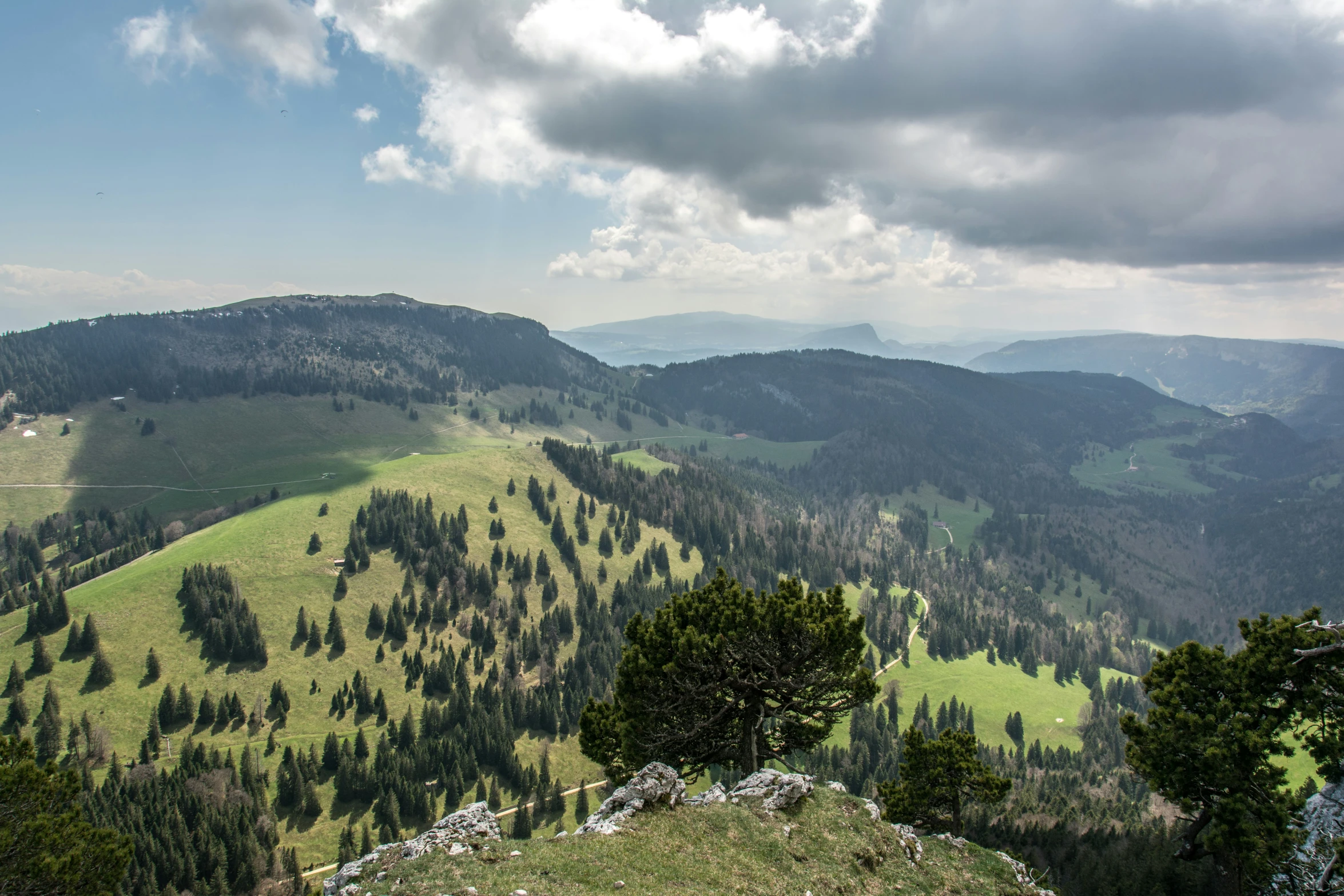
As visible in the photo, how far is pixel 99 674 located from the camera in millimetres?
133500

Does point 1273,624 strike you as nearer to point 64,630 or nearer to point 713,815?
Answer: point 713,815

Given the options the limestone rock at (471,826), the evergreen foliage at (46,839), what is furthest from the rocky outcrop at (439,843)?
the evergreen foliage at (46,839)

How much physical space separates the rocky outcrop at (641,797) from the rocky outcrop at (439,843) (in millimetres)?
5037

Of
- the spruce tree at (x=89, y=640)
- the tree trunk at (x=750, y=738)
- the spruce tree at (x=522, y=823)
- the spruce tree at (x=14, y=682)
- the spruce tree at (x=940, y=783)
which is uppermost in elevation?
the tree trunk at (x=750, y=738)

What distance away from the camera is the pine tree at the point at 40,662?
133250 mm

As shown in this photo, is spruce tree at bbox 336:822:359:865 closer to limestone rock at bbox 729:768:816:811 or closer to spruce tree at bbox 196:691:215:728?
spruce tree at bbox 196:691:215:728

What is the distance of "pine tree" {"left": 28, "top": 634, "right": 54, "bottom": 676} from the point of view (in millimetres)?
133250

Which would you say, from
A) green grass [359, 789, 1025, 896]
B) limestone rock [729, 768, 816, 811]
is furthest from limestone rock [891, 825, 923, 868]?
limestone rock [729, 768, 816, 811]

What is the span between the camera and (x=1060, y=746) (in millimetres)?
178625

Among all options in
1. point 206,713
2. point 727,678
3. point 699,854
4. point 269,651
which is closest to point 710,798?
point 727,678

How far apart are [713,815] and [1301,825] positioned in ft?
106

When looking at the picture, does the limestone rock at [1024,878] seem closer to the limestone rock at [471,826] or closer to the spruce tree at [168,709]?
the limestone rock at [471,826]

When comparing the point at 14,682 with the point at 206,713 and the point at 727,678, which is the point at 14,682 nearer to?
the point at 206,713

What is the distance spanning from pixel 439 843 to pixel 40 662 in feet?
509
